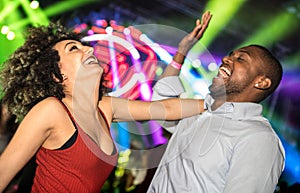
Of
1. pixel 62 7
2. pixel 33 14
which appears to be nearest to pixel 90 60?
pixel 33 14

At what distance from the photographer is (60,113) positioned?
1.67 meters

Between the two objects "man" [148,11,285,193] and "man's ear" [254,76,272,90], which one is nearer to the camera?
"man" [148,11,285,193]

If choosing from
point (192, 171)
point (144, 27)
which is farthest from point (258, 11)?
point (192, 171)

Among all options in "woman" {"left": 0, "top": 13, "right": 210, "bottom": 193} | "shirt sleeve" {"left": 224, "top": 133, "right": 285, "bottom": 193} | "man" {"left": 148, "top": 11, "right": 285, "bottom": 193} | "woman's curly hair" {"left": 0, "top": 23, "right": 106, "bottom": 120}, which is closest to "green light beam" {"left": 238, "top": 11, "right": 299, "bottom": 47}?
"man" {"left": 148, "top": 11, "right": 285, "bottom": 193}

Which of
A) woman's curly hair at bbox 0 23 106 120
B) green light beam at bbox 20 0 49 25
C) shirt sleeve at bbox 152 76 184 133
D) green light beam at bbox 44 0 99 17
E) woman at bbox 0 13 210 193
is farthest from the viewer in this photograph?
green light beam at bbox 44 0 99 17

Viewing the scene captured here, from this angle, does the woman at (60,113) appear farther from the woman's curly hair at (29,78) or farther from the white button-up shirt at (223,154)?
the white button-up shirt at (223,154)

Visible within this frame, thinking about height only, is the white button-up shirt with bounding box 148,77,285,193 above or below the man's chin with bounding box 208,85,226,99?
below

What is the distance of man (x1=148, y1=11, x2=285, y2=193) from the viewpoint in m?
1.69

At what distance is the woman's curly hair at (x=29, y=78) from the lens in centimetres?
179

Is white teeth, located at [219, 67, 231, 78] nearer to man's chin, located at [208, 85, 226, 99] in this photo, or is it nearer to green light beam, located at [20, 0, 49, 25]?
man's chin, located at [208, 85, 226, 99]

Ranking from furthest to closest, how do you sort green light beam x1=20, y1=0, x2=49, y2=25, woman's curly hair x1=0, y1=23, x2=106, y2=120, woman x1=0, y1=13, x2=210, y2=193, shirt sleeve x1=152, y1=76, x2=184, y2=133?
green light beam x1=20, y1=0, x2=49, y2=25
shirt sleeve x1=152, y1=76, x2=184, y2=133
woman's curly hair x1=0, y1=23, x2=106, y2=120
woman x1=0, y1=13, x2=210, y2=193

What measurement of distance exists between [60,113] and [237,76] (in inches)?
33.8

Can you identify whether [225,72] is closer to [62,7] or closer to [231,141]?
[231,141]

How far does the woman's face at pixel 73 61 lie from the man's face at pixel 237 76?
573 mm
